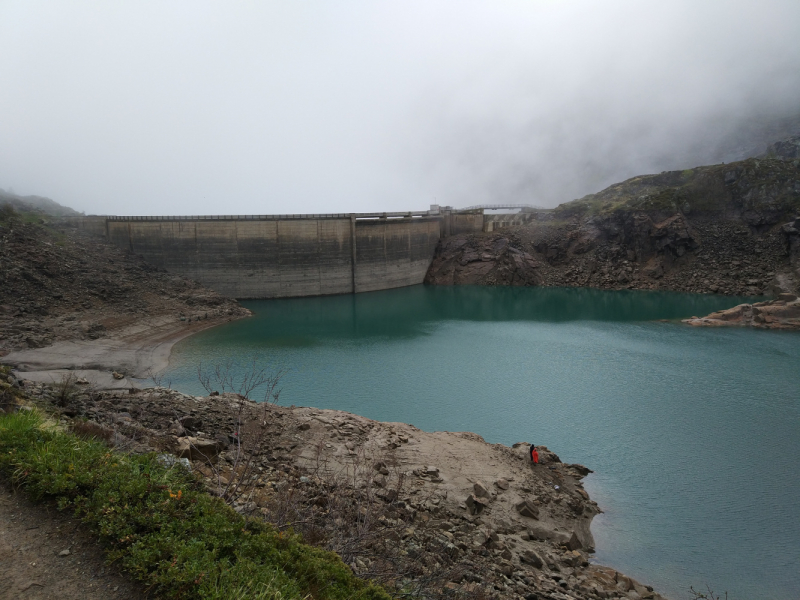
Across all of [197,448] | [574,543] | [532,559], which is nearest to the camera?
[532,559]

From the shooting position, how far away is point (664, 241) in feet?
171

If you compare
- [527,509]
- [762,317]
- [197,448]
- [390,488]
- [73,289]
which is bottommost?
[527,509]

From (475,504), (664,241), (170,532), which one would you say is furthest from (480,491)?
(664,241)

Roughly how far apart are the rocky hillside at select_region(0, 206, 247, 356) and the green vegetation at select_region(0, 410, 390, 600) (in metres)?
21.5

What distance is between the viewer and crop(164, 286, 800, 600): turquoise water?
1357 centimetres

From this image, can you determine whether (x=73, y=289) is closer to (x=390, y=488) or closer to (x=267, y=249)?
(x=267, y=249)

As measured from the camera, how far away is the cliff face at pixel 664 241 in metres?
48.2

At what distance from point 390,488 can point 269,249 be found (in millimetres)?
34750

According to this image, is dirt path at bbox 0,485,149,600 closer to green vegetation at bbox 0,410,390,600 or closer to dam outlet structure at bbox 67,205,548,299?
green vegetation at bbox 0,410,390,600

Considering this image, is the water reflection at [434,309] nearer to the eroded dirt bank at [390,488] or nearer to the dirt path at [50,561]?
the eroded dirt bank at [390,488]

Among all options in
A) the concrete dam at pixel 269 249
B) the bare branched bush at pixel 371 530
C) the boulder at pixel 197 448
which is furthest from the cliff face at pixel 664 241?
the bare branched bush at pixel 371 530

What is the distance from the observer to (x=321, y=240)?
152ft

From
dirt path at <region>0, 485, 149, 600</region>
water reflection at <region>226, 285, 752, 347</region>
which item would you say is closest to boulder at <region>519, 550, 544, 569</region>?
dirt path at <region>0, 485, 149, 600</region>

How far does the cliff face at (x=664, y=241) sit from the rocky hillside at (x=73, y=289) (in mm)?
26599
